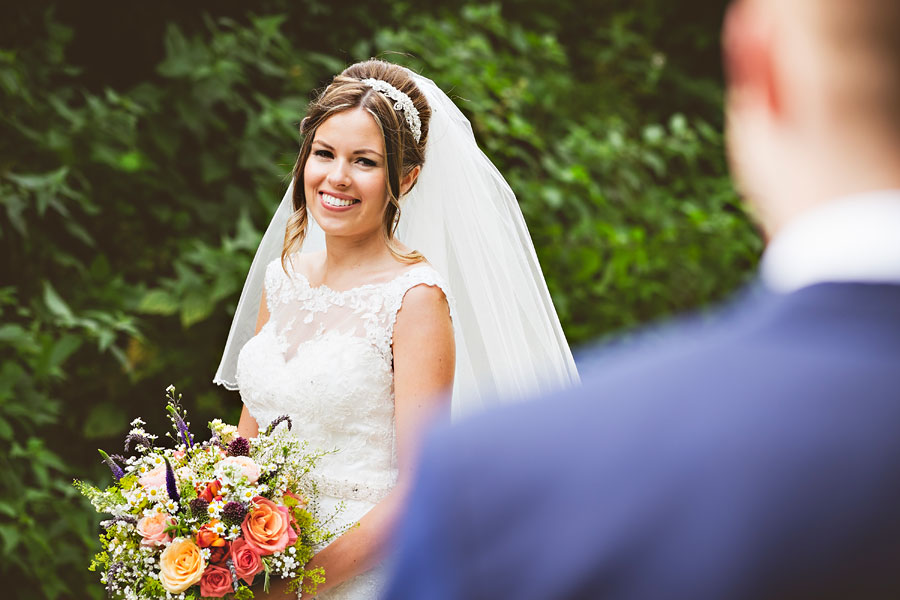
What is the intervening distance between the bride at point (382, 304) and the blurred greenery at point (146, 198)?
1.10 m

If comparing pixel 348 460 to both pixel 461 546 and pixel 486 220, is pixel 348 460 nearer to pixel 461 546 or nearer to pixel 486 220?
pixel 486 220

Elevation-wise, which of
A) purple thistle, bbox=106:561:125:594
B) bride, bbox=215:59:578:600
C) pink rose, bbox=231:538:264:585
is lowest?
purple thistle, bbox=106:561:125:594

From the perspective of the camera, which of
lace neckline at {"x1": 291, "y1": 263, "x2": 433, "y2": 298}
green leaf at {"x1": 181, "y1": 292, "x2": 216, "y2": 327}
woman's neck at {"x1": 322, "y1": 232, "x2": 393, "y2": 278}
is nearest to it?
lace neckline at {"x1": 291, "y1": 263, "x2": 433, "y2": 298}

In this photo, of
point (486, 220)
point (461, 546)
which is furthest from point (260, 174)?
point (461, 546)

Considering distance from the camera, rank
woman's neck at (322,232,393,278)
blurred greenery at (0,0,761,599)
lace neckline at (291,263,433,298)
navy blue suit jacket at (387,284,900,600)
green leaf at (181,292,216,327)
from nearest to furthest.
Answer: navy blue suit jacket at (387,284,900,600), lace neckline at (291,263,433,298), woman's neck at (322,232,393,278), blurred greenery at (0,0,761,599), green leaf at (181,292,216,327)

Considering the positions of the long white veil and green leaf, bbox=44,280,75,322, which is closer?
the long white veil

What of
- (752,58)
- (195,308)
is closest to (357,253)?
(195,308)

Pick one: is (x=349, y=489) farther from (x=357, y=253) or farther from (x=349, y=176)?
(x=349, y=176)

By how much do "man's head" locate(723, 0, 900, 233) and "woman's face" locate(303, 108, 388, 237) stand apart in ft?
6.81

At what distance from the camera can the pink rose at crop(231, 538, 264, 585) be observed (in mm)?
2146

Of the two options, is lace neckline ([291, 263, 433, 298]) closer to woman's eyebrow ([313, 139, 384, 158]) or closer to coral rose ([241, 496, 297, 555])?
woman's eyebrow ([313, 139, 384, 158])

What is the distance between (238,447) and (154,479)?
8.1 inches

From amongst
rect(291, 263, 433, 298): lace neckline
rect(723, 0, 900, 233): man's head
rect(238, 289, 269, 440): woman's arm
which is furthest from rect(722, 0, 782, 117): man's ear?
rect(238, 289, 269, 440): woman's arm

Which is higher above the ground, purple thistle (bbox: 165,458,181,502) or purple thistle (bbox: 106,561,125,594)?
purple thistle (bbox: 165,458,181,502)
